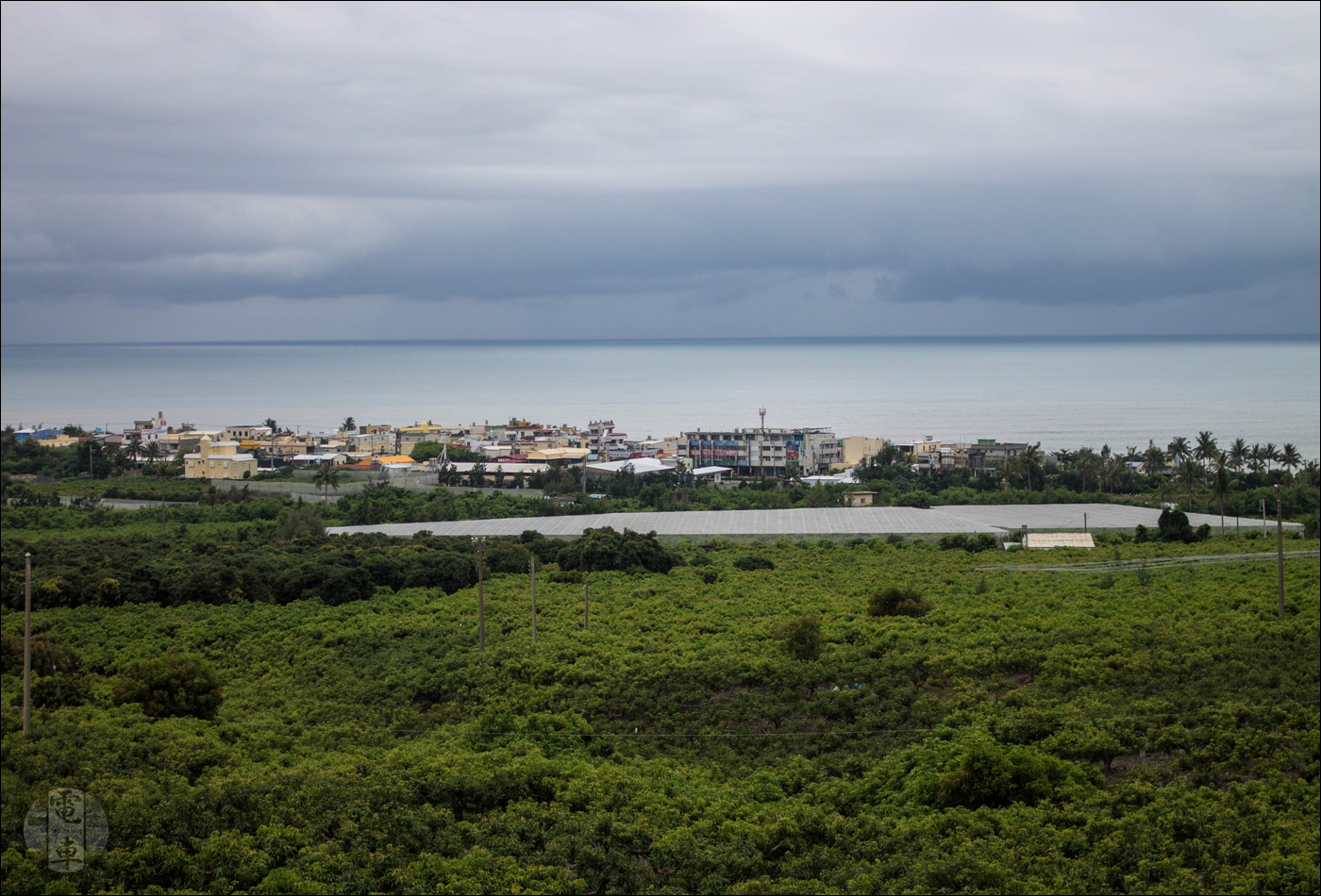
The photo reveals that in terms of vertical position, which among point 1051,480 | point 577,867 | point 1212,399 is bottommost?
point 577,867

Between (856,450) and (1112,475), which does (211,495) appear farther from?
(1112,475)

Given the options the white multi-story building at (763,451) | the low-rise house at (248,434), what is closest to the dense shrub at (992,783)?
the white multi-story building at (763,451)

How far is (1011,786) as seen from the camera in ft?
40.6

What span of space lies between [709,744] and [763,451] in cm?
4195

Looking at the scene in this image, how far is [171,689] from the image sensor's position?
1692 centimetres

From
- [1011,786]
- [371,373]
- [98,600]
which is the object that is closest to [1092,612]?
[1011,786]

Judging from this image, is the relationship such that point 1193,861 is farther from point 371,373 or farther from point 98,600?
point 371,373

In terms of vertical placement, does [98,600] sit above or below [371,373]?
below

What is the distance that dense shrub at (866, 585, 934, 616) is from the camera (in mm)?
21406

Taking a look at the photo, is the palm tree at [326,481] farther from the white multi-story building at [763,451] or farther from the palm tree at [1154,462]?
the palm tree at [1154,462]

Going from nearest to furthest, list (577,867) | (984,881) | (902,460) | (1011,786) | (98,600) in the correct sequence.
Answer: (984,881), (577,867), (1011,786), (98,600), (902,460)

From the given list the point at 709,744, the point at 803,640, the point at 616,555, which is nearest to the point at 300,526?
the point at 616,555

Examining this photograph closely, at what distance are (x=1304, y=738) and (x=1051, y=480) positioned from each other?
109 feet

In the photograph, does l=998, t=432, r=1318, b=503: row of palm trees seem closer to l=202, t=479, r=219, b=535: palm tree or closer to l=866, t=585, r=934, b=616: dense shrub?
l=866, t=585, r=934, b=616: dense shrub
